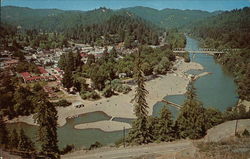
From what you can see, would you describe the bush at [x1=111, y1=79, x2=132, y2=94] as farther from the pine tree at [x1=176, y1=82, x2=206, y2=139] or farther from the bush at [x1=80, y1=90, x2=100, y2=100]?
the pine tree at [x1=176, y1=82, x2=206, y2=139]

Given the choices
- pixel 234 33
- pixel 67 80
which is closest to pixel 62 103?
pixel 67 80

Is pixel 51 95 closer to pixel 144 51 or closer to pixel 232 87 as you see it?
pixel 232 87

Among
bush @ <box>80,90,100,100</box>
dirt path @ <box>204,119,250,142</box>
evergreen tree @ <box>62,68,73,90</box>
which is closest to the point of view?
dirt path @ <box>204,119,250,142</box>

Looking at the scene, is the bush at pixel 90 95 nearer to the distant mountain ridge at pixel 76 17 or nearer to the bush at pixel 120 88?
the bush at pixel 120 88

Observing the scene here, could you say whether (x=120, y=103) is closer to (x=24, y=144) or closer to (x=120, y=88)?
(x=120, y=88)

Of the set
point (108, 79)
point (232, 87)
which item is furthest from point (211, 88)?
point (108, 79)

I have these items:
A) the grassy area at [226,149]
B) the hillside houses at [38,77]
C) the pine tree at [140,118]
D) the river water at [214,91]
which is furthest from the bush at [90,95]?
the grassy area at [226,149]

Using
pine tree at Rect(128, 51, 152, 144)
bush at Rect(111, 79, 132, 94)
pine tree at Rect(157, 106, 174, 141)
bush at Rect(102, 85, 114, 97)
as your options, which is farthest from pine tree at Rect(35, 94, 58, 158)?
bush at Rect(111, 79, 132, 94)
